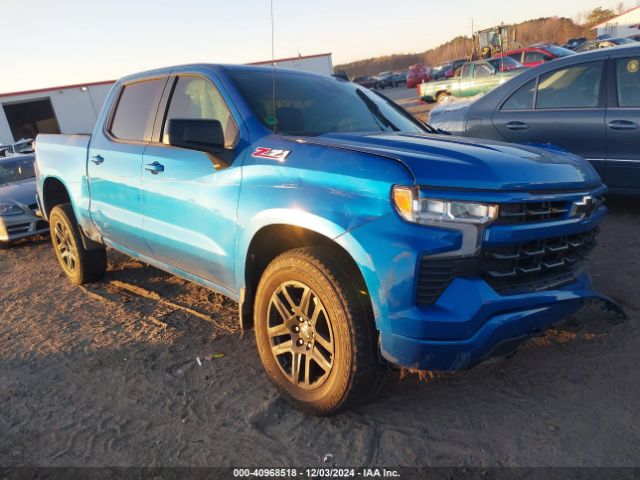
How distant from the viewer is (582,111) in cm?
521

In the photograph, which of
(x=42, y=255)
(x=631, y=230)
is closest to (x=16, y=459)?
(x=42, y=255)

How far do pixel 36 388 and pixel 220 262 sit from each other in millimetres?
1423

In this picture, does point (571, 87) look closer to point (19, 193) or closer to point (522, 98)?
point (522, 98)

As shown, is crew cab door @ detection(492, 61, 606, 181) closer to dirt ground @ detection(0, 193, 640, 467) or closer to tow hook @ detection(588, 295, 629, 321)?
dirt ground @ detection(0, 193, 640, 467)

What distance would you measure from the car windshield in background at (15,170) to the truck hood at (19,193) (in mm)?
341

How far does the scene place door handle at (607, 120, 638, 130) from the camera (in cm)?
485

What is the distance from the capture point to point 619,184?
5.03 metres

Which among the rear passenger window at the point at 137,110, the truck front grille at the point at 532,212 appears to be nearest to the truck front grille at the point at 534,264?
the truck front grille at the point at 532,212

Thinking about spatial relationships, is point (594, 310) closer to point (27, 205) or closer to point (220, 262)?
point (220, 262)

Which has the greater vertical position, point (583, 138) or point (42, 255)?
point (583, 138)

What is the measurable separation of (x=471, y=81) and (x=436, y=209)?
657 inches

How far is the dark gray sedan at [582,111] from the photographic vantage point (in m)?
4.95

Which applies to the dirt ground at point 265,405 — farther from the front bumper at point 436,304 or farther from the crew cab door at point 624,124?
the crew cab door at point 624,124

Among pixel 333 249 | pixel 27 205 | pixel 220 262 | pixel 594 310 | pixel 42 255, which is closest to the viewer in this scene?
pixel 333 249
